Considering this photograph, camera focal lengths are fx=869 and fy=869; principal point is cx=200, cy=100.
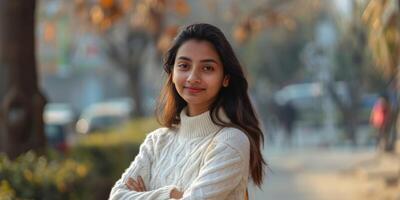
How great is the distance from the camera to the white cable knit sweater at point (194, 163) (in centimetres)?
326

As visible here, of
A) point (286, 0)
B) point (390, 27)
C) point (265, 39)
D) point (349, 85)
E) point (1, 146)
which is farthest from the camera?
point (265, 39)

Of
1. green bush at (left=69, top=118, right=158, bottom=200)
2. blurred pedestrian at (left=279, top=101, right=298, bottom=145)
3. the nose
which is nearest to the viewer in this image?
the nose

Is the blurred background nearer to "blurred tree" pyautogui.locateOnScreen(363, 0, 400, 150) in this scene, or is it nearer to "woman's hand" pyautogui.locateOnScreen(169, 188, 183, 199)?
"blurred tree" pyautogui.locateOnScreen(363, 0, 400, 150)

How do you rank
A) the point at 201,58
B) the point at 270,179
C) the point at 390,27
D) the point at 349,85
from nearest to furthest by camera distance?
1. the point at 201,58
2. the point at 390,27
3. the point at 270,179
4. the point at 349,85

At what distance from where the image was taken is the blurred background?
9.21 meters

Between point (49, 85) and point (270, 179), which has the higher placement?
point (270, 179)

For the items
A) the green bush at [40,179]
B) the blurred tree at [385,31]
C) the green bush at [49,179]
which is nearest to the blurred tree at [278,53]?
the blurred tree at [385,31]

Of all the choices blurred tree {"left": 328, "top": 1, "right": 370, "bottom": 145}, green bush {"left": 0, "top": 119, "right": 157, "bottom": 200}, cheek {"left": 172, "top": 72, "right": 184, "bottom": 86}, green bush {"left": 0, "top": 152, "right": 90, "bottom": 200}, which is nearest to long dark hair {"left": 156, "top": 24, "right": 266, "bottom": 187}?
cheek {"left": 172, "top": 72, "right": 184, "bottom": 86}

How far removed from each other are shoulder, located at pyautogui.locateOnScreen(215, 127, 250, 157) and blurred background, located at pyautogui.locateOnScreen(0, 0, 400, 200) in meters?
0.40

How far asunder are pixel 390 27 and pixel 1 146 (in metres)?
6.77

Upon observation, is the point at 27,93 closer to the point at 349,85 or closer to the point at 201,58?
the point at 201,58

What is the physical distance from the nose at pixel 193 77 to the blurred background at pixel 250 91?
0.49 metres

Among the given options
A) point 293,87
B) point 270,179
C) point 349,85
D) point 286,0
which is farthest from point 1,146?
point 293,87

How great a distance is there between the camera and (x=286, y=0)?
19.1 metres
